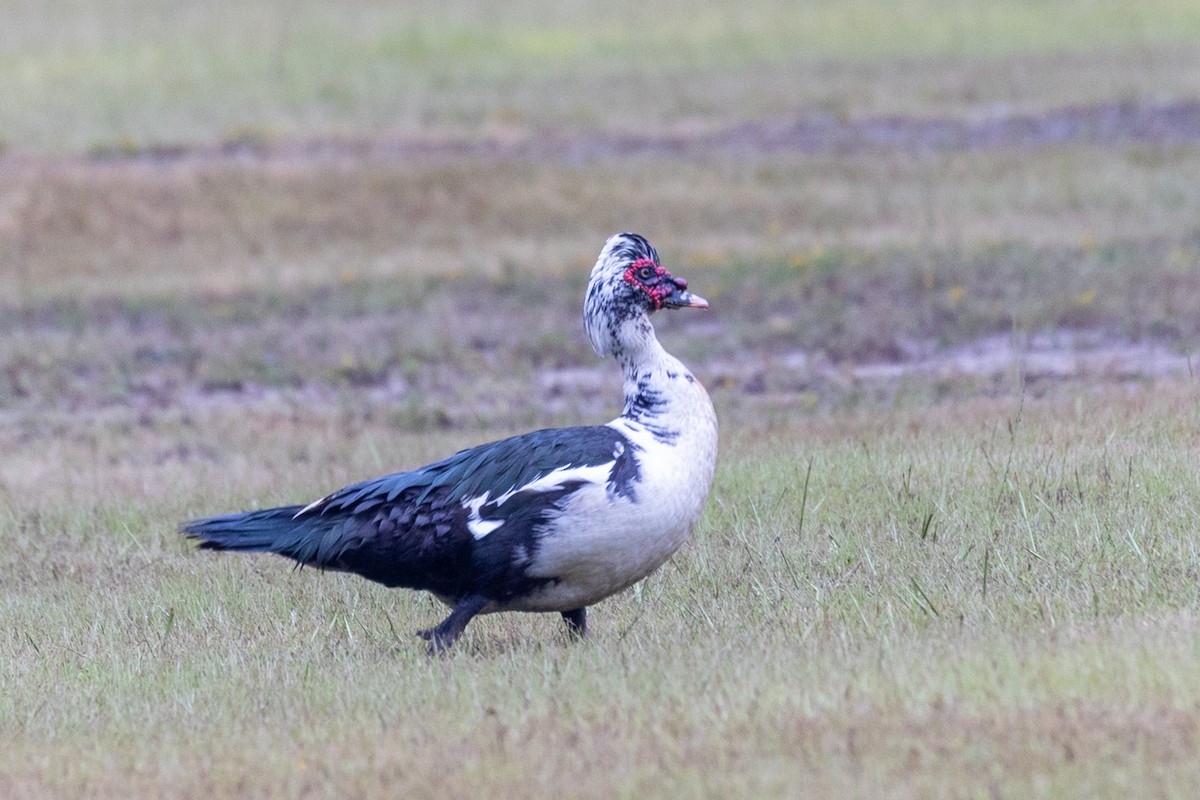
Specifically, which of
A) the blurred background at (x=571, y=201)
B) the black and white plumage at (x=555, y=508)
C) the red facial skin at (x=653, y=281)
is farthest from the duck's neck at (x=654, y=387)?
the blurred background at (x=571, y=201)

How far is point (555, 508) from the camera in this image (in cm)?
650

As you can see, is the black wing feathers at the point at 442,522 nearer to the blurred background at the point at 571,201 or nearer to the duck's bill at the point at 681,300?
the duck's bill at the point at 681,300

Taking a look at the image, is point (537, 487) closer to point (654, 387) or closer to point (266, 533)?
point (654, 387)

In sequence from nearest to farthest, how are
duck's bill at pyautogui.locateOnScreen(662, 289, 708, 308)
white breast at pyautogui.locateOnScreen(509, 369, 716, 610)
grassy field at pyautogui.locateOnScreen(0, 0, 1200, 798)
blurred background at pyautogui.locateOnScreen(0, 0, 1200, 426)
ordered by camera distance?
grassy field at pyautogui.locateOnScreen(0, 0, 1200, 798) < white breast at pyautogui.locateOnScreen(509, 369, 716, 610) < duck's bill at pyautogui.locateOnScreen(662, 289, 708, 308) < blurred background at pyautogui.locateOnScreen(0, 0, 1200, 426)

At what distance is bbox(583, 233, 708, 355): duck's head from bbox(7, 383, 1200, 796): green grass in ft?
3.72

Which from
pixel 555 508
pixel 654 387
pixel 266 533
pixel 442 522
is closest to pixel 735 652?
pixel 555 508

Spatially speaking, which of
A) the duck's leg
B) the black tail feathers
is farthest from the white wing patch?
the black tail feathers

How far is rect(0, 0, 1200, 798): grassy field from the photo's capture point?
5.41 metres

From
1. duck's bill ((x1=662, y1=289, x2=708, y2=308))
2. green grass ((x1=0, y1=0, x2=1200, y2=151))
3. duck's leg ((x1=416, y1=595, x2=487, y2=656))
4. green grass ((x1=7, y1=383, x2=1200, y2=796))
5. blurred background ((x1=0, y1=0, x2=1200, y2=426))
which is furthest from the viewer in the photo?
green grass ((x1=0, y1=0, x2=1200, y2=151))

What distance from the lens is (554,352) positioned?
15.9m

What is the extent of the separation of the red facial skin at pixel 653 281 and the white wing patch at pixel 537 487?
32.6 inches

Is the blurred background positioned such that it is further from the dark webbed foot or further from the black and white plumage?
the dark webbed foot

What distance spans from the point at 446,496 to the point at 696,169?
54.8 ft

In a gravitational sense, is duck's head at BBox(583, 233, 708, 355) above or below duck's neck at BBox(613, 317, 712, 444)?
above
